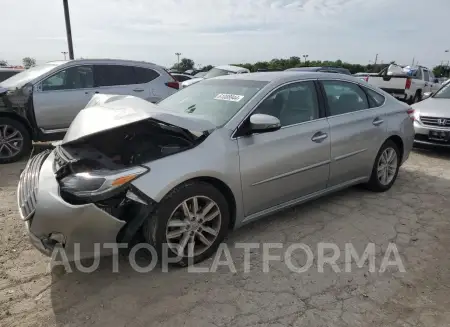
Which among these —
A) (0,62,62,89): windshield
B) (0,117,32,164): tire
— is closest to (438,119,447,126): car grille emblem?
(0,62,62,89): windshield

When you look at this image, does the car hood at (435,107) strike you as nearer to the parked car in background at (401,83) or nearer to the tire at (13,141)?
the parked car in background at (401,83)

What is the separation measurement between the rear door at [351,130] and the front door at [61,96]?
455 centimetres

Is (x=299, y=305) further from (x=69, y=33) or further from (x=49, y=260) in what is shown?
(x=69, y=33)

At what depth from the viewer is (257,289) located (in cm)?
276

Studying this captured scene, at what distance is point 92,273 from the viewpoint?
2.98m

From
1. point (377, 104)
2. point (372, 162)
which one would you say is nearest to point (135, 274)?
point (372, 162)

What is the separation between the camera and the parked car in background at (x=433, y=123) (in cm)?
653

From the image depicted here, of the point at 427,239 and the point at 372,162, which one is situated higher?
the point at 372,162

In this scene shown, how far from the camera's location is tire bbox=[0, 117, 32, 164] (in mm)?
6059

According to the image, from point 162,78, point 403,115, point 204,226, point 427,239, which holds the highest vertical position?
point 162,78

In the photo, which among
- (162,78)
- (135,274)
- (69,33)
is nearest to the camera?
(135,274)

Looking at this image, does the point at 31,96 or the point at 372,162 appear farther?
the point at 31,96

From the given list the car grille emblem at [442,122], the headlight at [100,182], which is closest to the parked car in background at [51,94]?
the headlight at [100,182]

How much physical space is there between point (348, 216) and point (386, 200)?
2.64ft
